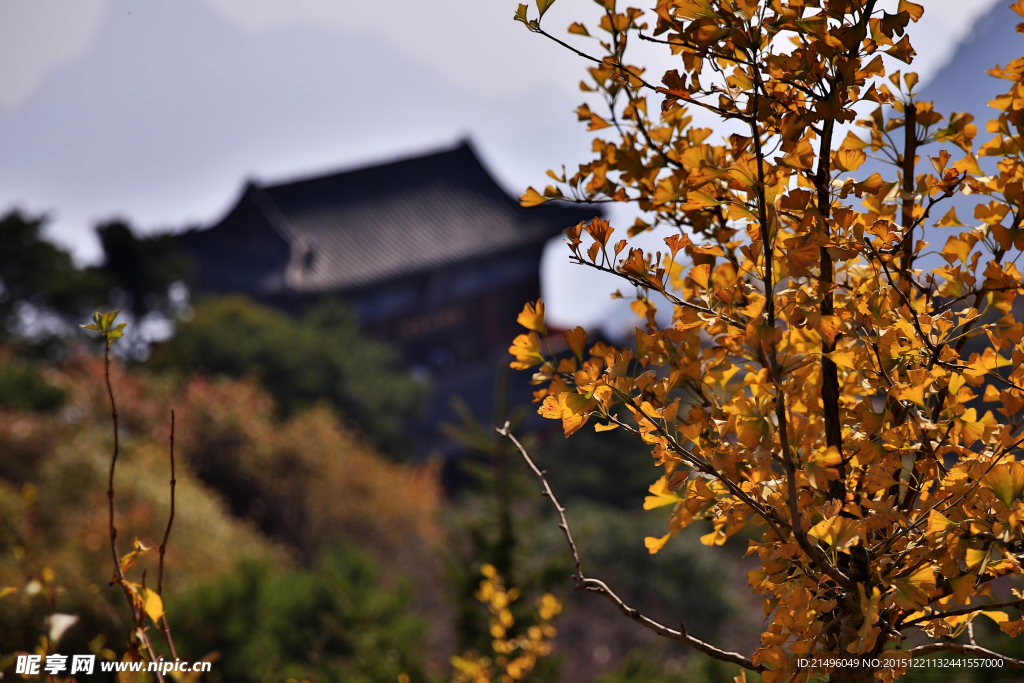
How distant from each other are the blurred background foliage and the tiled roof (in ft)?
4.69

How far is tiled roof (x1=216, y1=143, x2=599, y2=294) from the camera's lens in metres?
13.4

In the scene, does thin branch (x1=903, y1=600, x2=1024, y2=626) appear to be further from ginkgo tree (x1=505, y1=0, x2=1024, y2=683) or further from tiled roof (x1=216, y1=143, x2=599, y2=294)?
tiled roof (x1=216, y1=143, x2=599, y2=294)

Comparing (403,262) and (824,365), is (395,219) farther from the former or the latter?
(824,365)

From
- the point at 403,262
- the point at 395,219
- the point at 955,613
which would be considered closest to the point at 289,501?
the point at 403,262

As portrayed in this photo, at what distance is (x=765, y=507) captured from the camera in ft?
2.16

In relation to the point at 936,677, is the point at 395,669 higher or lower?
higher

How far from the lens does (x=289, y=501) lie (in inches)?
313

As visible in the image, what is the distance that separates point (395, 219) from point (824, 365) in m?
14.3

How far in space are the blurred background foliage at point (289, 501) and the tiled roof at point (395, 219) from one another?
1.43 meters

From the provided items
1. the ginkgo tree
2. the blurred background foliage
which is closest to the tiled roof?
the blurred background foliage

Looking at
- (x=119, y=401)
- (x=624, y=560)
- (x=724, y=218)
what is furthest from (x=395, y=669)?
(x=119, y=401)

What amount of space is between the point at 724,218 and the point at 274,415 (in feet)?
28.9

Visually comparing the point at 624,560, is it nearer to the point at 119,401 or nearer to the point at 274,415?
the point at 274,415

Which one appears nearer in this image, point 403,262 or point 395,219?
point 403,262
